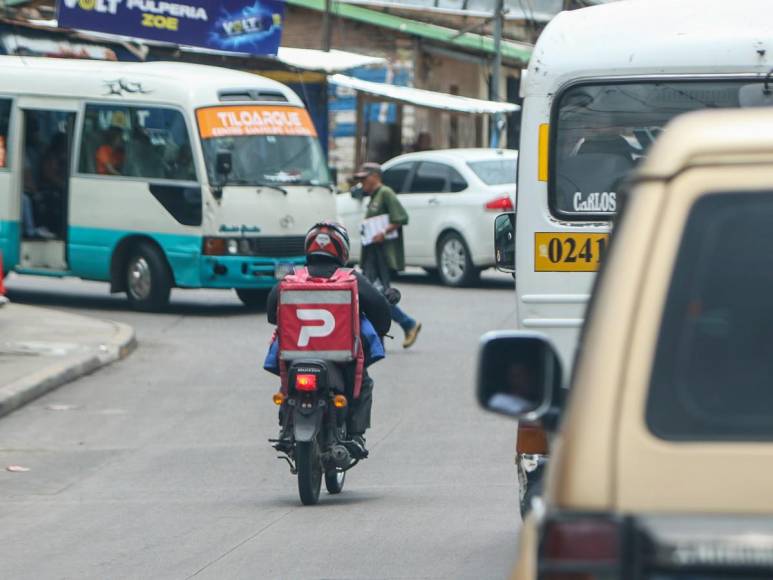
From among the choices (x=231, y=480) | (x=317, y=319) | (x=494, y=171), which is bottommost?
(x=231, y=480)

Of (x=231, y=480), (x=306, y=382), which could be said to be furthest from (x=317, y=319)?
(x=231, y=480)

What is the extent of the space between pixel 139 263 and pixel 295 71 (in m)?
8.68

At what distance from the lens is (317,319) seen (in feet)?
29.0

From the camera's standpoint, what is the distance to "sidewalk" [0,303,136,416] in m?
13.4

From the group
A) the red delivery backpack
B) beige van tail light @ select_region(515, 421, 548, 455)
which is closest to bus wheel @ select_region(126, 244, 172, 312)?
the red delivery backpack

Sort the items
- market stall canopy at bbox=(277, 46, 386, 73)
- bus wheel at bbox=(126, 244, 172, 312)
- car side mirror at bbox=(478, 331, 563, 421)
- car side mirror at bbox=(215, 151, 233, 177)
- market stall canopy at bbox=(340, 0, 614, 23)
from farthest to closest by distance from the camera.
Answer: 1. market stall canopy at bbox=(340, 0, 614, 23)
2. market stall canopy at bbox=(277, 46, 386, 73)
3. bus wheel at bbox=(126, 244, 172, 312)
4. car side mirror at bbox=(215, 151, 233, 177)
5. car side mirror at bbox=(478, 331, 563, 421)

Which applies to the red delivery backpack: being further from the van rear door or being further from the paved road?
the van rear door

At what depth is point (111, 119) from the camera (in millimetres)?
19562

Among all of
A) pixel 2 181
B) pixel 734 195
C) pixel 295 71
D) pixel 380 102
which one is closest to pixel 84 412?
pixel 2 181

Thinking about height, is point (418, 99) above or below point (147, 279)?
above

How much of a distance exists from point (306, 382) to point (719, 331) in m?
5.86

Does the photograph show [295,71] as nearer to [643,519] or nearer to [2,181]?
[2,181]

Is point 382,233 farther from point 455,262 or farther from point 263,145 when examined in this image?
point 455,262

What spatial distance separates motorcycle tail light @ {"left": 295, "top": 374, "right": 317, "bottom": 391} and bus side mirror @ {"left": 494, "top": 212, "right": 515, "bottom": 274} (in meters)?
1.19
